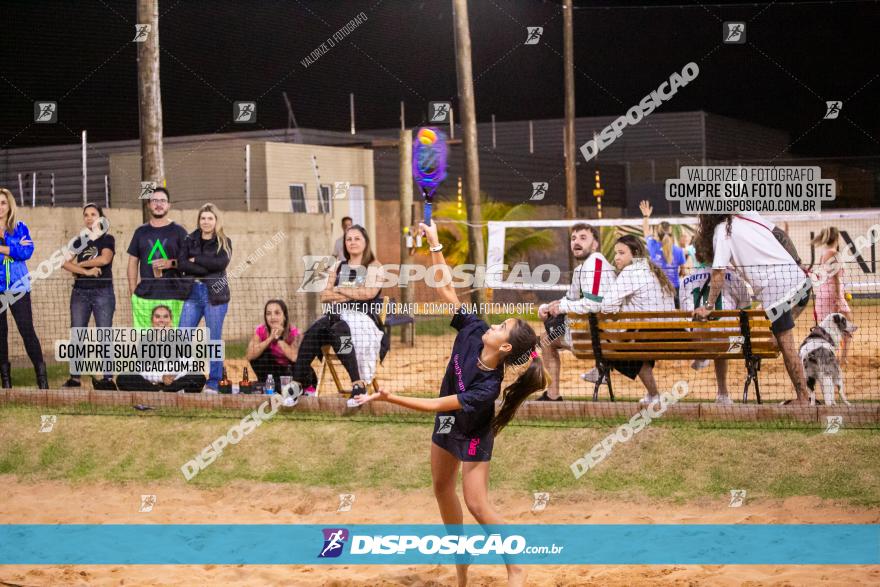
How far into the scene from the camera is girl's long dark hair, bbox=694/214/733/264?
10070 millimetres

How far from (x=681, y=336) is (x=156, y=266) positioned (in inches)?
218

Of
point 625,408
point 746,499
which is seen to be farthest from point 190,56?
A: point 746,499

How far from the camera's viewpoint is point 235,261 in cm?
1789

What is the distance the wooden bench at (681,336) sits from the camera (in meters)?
9.85

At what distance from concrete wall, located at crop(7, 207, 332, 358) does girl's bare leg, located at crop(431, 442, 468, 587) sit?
19.5 ft

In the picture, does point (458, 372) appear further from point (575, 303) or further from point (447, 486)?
point (575, 303)

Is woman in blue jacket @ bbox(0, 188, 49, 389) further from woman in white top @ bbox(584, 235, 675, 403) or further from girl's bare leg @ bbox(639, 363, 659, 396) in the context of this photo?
girl's bare leg @ bbox(639, 363, 659, 396)

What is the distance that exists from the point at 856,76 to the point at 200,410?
65.2ft

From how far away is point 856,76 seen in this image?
25266 millimetres

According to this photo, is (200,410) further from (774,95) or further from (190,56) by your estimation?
(774,95)

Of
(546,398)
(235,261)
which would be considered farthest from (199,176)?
(546,398)

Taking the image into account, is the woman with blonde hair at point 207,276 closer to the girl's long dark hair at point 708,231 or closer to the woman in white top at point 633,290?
the woman in white top at point 633,290

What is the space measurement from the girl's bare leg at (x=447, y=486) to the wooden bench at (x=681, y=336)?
375 centimetres

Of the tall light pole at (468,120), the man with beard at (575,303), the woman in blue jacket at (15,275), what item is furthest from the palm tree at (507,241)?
the man with beard at (575,303)
